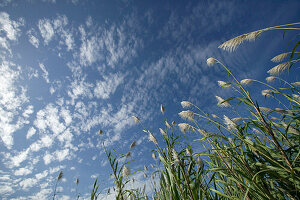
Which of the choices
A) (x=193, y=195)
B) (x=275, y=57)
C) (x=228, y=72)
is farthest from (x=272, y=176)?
(x=275, y=57)

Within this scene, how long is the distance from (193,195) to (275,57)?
2575mm

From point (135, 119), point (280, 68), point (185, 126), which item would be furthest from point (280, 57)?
point (135, 119)

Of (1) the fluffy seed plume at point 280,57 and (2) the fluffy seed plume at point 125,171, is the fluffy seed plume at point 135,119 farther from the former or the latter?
(1) the fluffy seed plume at point 280,57

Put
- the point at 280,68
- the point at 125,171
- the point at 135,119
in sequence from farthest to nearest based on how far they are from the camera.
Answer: the point at 135,119
the point at 125,171
the point at 280,68

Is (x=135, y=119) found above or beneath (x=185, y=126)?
above

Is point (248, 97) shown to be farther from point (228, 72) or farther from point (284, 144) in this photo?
point (284, 144)

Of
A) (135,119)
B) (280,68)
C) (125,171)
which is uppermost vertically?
(135,119)

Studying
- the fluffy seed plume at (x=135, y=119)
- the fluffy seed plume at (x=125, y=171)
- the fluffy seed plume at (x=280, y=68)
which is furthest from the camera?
the fluffy seed plume at (x=135, y=119)

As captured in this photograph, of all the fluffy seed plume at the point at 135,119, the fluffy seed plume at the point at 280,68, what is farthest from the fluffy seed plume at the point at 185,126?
the fluffy seed plume at the point at 280,68

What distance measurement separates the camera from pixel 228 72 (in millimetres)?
2465

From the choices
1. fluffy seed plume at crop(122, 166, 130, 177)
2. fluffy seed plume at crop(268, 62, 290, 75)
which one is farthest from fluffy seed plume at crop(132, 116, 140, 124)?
fluffy seed plume at crop(268, 62, 290, 75)

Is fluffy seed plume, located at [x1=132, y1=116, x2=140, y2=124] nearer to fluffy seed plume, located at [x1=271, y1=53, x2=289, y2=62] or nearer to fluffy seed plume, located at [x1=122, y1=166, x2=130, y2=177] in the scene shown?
fluffy seed plume, located at [x1=122, y1=166, x2=130, y2=177]

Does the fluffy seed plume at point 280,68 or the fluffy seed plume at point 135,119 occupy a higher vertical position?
the fluffy seed plume at point 135,119

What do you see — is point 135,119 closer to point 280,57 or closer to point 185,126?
point 185,126
